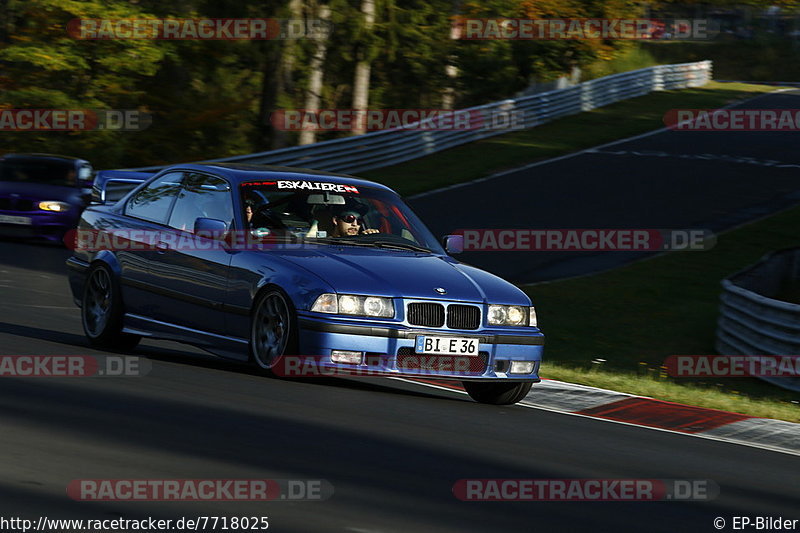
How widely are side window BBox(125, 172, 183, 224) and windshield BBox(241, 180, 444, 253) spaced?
33.7 inches

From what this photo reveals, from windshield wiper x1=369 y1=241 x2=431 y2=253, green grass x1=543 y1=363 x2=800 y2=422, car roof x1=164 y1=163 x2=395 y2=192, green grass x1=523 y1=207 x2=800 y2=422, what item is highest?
car roof x1=164 y1=163 x2=395 y2=192

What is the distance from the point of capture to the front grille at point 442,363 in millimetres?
8312

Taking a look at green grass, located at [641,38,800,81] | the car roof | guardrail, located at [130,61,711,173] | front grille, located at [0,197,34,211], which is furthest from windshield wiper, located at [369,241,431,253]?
green grass, located at [641,38,800,81]

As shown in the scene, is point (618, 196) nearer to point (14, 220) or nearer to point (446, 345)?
point (14, 220)

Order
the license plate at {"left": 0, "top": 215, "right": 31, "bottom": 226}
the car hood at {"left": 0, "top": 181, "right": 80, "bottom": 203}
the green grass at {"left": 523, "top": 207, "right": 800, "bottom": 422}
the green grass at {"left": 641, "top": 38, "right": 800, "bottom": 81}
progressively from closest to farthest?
the green grass at {"left": 523, "top": 207, "right": 800, "bottom": 422}
the license plate at {"left": 0, "top": 215, "right": 31, "bottom": 226}
the car hood at {"left": 0, "top": 181, "right": 80, "bottom": 203}
the green grass at {"left": 641, "top": 38, "right": 800, "bottom": 81}

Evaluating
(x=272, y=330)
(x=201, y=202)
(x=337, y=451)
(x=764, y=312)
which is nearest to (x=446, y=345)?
(x=272, y=330)

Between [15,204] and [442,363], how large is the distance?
533 inches

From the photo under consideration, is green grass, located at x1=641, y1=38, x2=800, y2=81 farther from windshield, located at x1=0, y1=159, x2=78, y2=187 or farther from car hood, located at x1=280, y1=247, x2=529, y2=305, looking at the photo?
car hood, located at x1=280, y1=247, x2=529, y2=305

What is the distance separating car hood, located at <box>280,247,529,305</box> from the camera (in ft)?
27.5

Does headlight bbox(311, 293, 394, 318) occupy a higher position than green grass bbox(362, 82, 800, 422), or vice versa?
headlight bbox(311, 293, 394, 318)

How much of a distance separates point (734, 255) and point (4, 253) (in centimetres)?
1156

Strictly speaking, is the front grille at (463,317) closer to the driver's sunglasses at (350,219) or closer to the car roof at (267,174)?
the driver's sunglasses at (350,219)

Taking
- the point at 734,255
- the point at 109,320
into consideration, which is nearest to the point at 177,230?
the point at 109,320

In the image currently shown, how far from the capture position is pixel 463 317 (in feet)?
28.0
